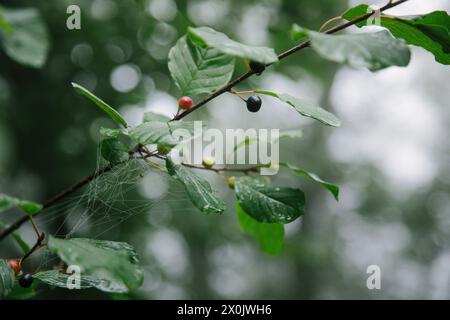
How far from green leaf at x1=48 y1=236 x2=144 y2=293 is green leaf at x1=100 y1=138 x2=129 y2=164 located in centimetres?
19

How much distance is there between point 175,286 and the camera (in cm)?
884

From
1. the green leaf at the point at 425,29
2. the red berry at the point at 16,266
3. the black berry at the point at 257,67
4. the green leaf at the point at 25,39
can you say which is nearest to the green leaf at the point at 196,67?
the black berry at the point at 257,67

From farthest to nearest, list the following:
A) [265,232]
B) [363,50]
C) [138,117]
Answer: [138,117], [265,232], [363,50]

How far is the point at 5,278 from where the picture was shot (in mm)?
Result: 867

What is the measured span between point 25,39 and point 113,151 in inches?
42.4

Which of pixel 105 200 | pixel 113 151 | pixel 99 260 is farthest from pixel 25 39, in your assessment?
pixel 99 260

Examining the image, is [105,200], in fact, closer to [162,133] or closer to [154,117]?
[154,117]

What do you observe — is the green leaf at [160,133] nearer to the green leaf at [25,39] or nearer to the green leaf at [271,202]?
the green leaf at [271,202]

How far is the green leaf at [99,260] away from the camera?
2.15 ft

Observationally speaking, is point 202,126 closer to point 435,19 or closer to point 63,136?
point 435,19

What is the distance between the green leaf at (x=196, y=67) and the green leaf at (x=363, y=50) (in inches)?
14.7

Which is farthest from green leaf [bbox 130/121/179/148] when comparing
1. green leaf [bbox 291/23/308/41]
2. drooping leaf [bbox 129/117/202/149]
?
green leaf [bbox 291/23/308/41]

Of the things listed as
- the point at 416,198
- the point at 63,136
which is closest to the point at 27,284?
the point at 63,136

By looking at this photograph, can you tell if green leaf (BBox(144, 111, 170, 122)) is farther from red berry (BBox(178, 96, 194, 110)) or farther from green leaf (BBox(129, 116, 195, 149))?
green leaf (BBox(129, 116, 195, 149))
